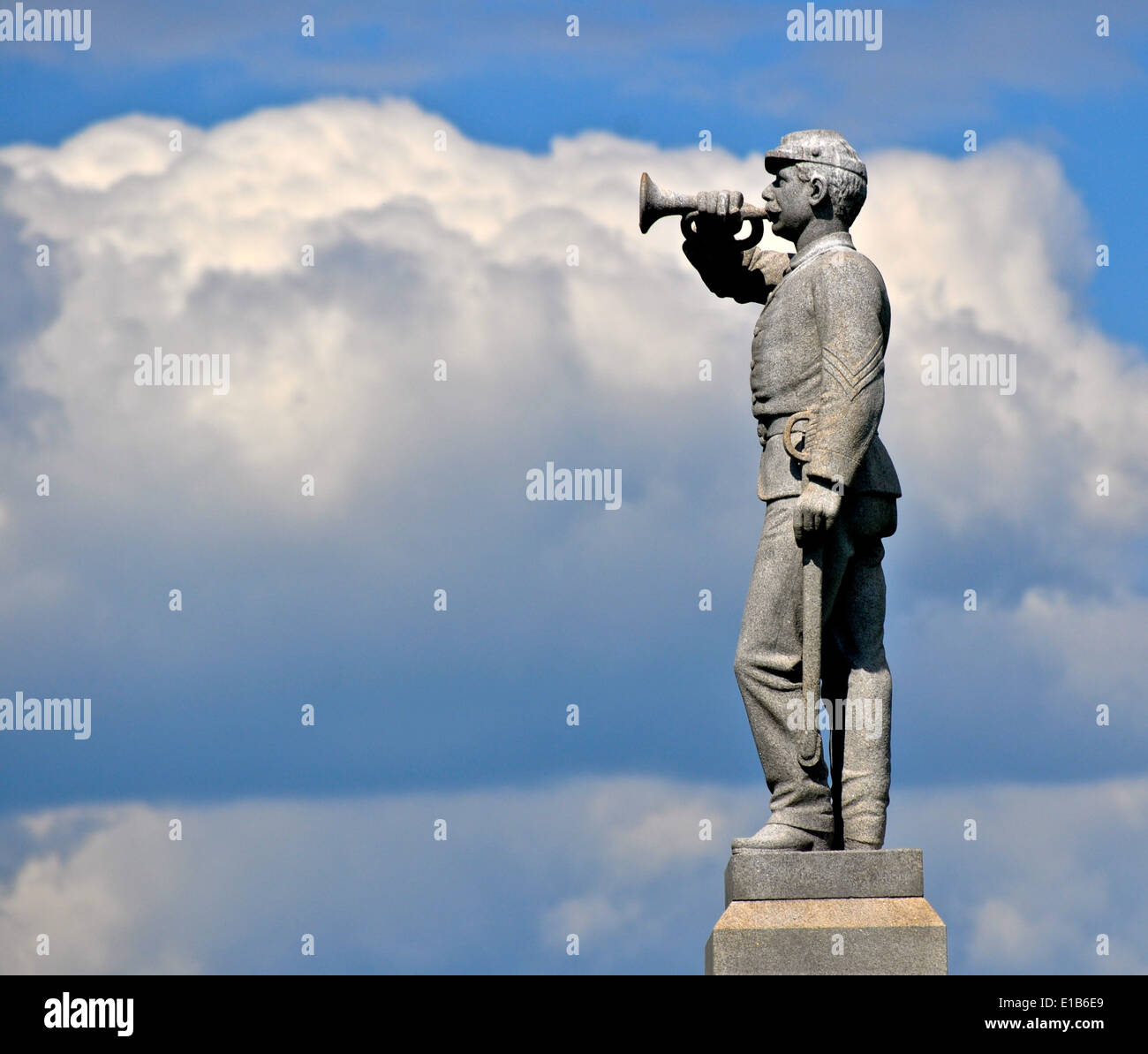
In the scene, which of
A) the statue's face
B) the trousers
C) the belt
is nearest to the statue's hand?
the trousers

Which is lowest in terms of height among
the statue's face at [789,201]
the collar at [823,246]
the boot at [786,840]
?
the boot at [786,840]

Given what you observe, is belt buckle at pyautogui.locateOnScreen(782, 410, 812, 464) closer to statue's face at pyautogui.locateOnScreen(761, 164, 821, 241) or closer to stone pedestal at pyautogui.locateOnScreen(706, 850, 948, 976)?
statue's face at pyautogui.locateOnScreen(761, 164, 821, 241)

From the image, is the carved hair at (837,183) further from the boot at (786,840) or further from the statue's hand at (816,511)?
the boot at (786,840)

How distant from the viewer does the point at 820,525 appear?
615 inches

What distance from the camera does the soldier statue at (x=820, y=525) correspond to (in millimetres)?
15766

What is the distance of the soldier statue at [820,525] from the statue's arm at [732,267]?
1.87 ft

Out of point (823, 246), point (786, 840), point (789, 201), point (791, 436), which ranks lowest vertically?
point (786, 840)

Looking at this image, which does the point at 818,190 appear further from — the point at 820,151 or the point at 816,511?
the point at 816,511

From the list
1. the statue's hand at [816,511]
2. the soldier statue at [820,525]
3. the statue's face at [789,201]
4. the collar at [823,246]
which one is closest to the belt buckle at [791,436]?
the soldier statue at [820,525]

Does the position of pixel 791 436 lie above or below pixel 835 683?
above

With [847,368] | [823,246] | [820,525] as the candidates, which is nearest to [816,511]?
[820,525]

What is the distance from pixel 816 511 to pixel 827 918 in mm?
2528

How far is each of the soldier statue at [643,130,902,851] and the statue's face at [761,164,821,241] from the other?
0.01 metres
